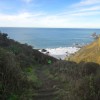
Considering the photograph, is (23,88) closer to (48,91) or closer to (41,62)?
(48,91)

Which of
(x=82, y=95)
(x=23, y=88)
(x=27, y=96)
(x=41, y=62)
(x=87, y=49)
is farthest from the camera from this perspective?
(x=87, y=49)

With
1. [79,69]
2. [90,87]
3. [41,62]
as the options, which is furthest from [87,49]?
[90,87]

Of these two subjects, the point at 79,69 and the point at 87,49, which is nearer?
the point at 79,69

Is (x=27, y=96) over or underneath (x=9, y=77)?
underneath

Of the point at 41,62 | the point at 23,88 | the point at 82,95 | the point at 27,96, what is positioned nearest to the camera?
the point at 82,95

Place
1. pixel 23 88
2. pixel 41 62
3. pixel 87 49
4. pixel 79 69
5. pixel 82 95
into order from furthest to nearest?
pixel 87 49 → pixel 41 62 → pixel 79 69 → pixel 23 88 → pixel 82 95

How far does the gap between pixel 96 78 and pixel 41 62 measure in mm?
19672

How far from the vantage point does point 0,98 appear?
9.86 metres

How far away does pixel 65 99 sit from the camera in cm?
977

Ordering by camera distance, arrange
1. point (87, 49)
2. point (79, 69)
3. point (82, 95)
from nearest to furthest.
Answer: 1. point (82, 95)
2. point (79, 69)
3. point (87, 49)

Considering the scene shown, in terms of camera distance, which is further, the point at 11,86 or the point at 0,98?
the point at 11,86

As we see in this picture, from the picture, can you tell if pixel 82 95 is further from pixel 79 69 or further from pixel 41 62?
pixel 41 62

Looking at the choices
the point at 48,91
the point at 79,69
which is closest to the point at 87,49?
the point at 79,69

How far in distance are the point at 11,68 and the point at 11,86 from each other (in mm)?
781
